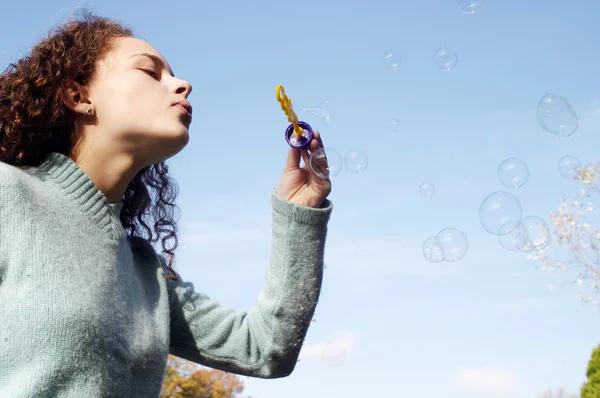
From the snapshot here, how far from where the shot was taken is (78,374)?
1751 millimetres

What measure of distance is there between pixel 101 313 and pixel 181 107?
2.17ft

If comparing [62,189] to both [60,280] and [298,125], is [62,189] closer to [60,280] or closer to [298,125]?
[60,280]

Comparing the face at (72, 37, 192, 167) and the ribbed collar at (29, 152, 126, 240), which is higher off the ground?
the face at (72, 37, 192, 167)

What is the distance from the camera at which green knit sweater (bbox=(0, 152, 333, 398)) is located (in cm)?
173

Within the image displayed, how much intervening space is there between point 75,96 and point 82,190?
1.18 feet

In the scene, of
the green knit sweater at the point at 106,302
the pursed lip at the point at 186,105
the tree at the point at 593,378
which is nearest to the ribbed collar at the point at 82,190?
the green knit sweater at the point at 106,302

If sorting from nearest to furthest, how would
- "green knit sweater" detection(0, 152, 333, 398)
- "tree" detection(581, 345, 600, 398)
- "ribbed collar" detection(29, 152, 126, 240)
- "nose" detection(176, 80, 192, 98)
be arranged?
"green knit sweater" detection(0, 152, 333, 398), "ribbed collar" detection(29, 152, 126, 240), "nose" detection(176, 80, 192, 98), "tree" detection(581, 345, 600, 398)

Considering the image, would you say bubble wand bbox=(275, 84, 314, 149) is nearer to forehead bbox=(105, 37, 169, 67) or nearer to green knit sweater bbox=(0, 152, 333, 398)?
green knit sweater bbox=(0, 152, 333, 398)

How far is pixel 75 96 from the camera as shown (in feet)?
7.50

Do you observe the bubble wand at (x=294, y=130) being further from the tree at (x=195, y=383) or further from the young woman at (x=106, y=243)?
the tree at (x=195, y=383)

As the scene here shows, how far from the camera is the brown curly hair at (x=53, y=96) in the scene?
2219mm

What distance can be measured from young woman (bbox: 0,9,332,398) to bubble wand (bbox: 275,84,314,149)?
0.11ft

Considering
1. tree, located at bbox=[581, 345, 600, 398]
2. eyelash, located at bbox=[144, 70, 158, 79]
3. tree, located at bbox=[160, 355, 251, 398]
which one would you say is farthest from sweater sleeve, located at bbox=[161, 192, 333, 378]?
tree, located at bbox=[160, 355, 251, 398]

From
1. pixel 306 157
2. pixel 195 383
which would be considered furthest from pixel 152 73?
pixel 195 383
